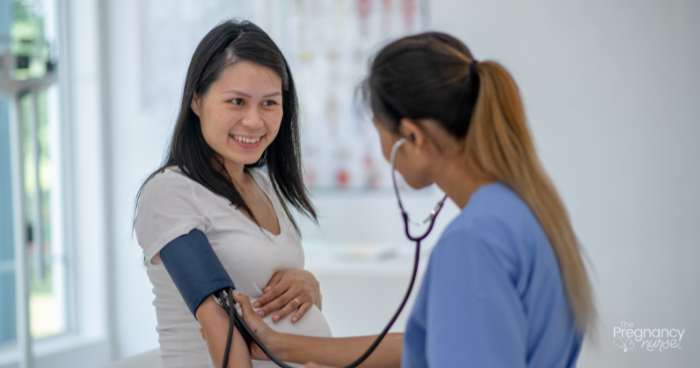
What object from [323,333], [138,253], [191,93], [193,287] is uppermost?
[191,93]

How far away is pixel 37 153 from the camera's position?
3.21 m

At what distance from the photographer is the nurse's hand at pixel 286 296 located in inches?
58.8

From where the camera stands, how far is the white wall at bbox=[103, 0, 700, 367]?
256 centimetres

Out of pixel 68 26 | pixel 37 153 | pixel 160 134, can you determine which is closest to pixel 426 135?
pixel 37 153

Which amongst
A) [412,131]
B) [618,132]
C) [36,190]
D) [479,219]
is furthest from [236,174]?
[36,190]

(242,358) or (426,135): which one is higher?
(426,135)

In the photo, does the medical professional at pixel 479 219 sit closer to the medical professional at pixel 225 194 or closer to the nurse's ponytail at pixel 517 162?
the nurse's ponytail at pixel 517 162

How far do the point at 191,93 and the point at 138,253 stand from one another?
2.40 meters

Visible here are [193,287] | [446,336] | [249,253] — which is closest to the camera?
[446,336]

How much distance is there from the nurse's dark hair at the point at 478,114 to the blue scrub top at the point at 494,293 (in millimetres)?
20

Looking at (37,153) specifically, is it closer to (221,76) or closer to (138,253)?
(138,253)

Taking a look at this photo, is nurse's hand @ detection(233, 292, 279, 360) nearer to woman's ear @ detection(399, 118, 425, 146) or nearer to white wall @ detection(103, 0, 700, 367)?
woman's ear @ detection(399, 118, 425, 146)

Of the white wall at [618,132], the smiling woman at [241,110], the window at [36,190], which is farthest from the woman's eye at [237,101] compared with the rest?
the window at [36,190]

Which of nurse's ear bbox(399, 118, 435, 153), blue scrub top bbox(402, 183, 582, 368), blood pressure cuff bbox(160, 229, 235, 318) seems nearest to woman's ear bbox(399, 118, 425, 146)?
nurse's ear bbox(399, 118, 435, 153)
